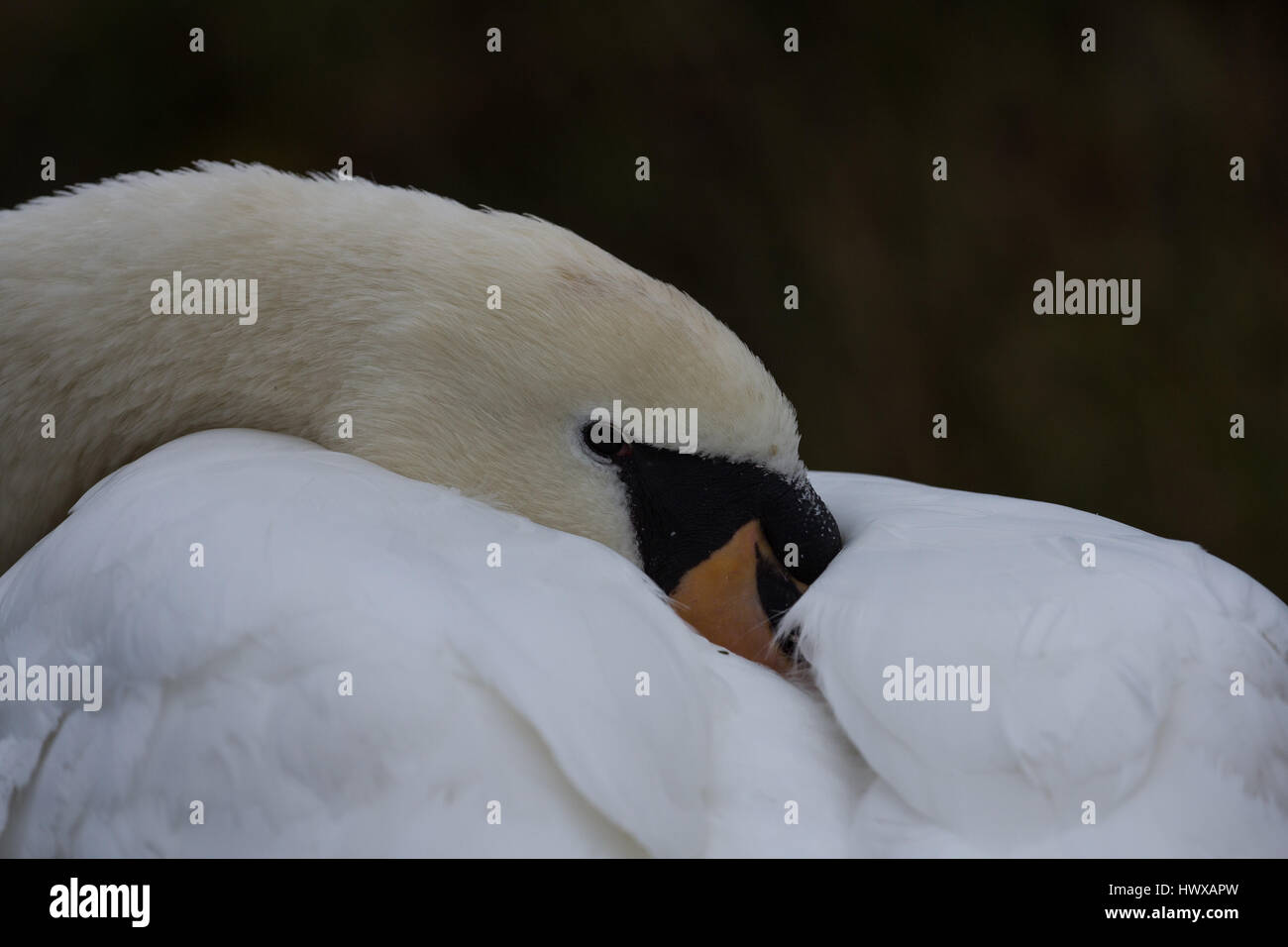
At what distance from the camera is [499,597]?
4.12 ft

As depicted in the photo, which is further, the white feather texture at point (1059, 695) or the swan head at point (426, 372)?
the swan head at point (426, 372)

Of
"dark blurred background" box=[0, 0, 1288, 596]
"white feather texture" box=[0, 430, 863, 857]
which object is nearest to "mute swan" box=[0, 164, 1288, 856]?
"white feather texture" box=[0, 430, 863, 857]

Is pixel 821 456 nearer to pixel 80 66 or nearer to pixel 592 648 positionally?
pixel 80 66

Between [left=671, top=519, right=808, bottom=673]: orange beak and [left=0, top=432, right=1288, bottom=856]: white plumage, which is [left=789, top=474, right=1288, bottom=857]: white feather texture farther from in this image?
[left=671, top=519, right=808, bottom=673]: orange beak

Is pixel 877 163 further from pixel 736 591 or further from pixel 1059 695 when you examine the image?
pixel 1059 695

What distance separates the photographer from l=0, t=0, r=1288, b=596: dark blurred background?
159 inches

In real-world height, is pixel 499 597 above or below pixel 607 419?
below

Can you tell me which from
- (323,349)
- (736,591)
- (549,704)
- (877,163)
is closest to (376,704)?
(549,704)

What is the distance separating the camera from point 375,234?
69.6 inches

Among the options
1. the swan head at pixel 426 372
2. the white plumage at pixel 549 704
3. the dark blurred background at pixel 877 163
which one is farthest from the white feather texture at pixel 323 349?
the dark blurred background at pixel 877 163

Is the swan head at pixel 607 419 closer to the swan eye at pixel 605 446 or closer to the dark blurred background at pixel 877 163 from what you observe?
the swan eye at pixel 605 446

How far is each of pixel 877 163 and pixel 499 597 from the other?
3240 mm

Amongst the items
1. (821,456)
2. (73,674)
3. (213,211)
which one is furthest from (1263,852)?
(821,456)

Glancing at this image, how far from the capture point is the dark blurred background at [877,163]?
13.2 ft
